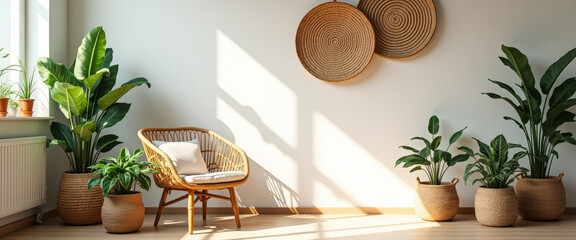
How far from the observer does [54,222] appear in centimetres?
408

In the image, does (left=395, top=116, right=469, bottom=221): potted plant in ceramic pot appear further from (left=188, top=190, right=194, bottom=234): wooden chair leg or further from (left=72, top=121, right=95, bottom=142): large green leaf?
(left=72, top=121, right=95, bottom=142): large green leaf

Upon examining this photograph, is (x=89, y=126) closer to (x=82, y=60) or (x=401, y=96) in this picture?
(x=82, y=60)

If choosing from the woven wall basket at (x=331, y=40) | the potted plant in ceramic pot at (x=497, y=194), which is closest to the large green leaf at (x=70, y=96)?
the woven wall basket at (x=331, y=40)

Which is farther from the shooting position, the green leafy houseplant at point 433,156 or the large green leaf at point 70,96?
the green leafy houseplant at point 433,156

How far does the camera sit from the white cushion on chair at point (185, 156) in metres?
3.84

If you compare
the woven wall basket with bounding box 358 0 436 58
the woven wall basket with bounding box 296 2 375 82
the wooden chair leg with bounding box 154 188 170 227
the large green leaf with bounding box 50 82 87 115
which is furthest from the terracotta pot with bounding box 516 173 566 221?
the large green leaf with bounding box 50 82 87 115

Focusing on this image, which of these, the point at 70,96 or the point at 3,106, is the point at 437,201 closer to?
the point at 70,96

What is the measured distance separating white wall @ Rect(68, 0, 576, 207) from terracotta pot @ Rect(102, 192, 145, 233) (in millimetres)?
861

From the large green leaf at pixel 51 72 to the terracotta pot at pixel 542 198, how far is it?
11.7 ft

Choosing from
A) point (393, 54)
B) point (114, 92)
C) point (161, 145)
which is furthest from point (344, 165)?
point (114, 92)

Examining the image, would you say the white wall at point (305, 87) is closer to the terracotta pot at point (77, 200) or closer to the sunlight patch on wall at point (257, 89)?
the sunlight patch on wall at point (257, 89)

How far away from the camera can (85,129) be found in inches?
151

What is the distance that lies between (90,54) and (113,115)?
491mm

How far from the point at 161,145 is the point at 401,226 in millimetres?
1876
